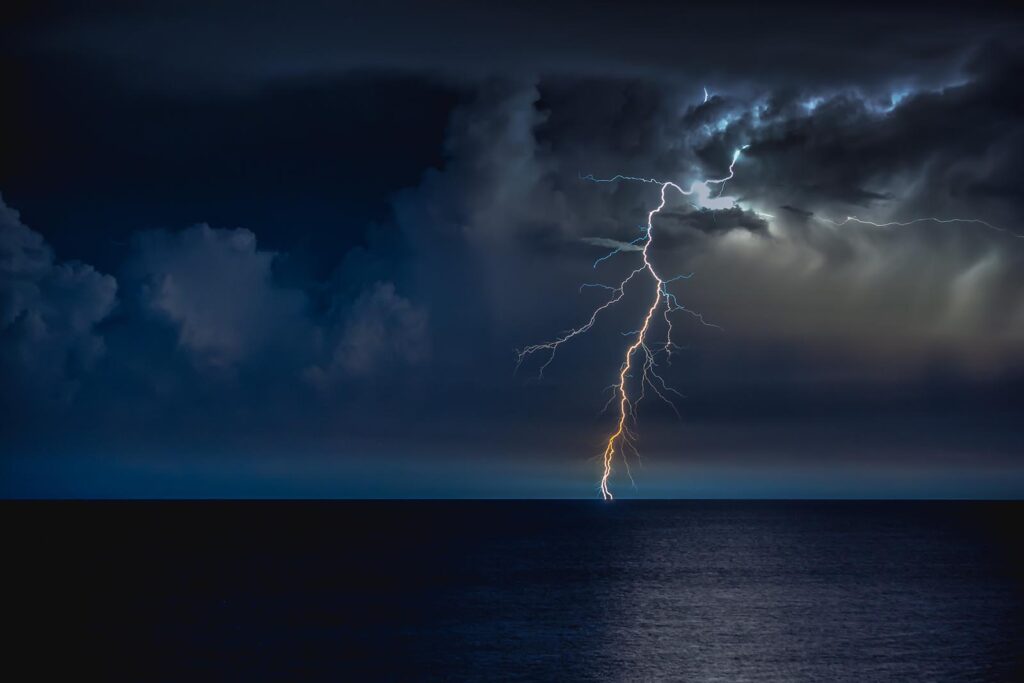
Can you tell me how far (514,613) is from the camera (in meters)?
53.9

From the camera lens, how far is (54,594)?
2404 inches

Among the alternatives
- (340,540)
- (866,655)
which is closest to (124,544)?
(340,540)

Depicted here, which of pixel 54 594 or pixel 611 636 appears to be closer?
pixel 611 636

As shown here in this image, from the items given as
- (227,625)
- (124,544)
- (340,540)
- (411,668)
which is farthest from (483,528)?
(411,668)

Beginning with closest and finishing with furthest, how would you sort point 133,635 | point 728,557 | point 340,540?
point 133,635
point 728,557
point 340,540

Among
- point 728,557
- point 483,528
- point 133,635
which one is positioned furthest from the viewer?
point 483,528

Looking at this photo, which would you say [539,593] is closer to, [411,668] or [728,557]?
[411,668]

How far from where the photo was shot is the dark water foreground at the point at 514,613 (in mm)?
40062

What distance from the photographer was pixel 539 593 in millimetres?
63438

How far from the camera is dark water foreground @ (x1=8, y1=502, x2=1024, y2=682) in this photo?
40.1m

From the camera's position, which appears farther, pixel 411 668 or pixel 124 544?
pixel 124 544

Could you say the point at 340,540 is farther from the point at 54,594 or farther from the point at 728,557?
the point at 54,594

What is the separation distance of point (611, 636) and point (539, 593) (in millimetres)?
16848

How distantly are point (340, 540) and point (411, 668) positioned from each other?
83.2 metres
